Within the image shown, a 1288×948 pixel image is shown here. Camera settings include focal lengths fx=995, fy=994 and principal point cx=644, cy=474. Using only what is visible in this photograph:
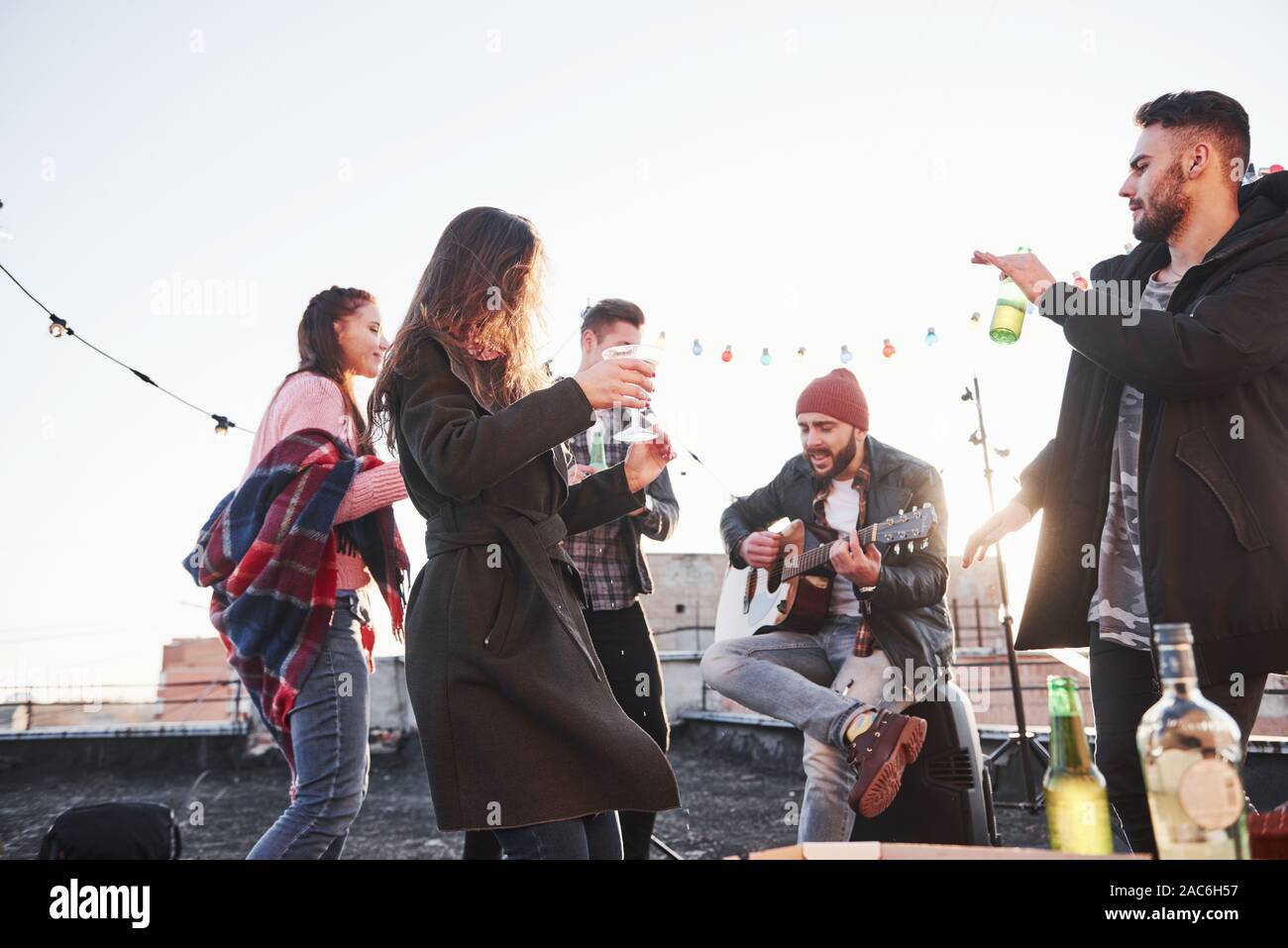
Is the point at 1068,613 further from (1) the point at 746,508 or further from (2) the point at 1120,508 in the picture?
(1) the point at 746,508

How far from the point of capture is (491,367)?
86.2 inches

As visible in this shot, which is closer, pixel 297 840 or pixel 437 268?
pixel 437 268

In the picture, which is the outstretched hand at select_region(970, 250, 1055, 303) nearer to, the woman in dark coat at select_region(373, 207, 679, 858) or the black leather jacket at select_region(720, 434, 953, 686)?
the woman in dark coat at select_region(373, 207, 679, 858)

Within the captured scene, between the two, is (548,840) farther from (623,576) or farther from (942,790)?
(942,790)

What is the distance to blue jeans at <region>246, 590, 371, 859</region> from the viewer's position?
257cm

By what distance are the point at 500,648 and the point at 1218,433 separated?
65.4 inches

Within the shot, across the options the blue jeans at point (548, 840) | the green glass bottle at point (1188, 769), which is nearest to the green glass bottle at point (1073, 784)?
the green glass bottle at point (1188, 769)

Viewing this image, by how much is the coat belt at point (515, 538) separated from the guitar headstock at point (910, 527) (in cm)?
196

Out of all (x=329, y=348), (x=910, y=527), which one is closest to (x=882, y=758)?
(x=910, y=527)

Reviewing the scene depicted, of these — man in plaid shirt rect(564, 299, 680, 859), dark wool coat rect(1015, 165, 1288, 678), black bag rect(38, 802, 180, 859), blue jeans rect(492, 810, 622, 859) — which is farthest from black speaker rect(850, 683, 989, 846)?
black bag rect(38, 802, 180, 859)

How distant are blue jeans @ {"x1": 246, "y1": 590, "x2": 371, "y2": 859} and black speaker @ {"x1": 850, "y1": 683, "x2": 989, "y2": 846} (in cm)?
173
